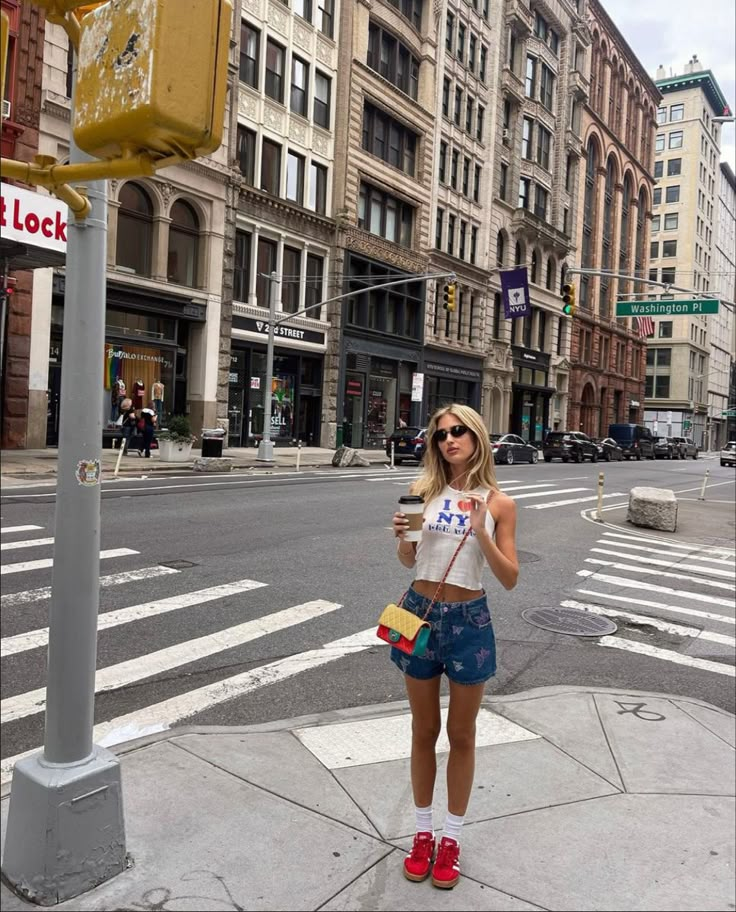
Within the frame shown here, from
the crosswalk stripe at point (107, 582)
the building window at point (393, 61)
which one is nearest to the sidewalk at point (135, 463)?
the crosswalk stripe at point (107, 582)

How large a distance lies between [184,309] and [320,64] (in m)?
14.6

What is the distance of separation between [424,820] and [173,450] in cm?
2064

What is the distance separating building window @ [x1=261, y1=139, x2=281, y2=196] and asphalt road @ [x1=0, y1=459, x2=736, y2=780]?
21.6 meters

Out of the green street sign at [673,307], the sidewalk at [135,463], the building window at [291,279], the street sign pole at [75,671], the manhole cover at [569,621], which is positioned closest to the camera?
the street sign pole at [75,671]

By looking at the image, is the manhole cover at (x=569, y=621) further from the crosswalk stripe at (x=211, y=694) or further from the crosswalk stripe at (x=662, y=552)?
the crosswalk stripe at (x=662, y=552)

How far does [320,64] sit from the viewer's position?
112 feet

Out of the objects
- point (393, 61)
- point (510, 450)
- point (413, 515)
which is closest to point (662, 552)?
point (413, 515)

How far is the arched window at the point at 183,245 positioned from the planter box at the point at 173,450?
26.2ft

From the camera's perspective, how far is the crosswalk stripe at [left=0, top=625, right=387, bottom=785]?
4828 millimetres

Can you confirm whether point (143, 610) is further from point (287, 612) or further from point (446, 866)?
point (446, 866)

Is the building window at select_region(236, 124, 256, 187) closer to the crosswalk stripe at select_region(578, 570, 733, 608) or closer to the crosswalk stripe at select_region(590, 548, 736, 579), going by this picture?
the crosswalk stripe at select_region(590, 548, 736, 579)

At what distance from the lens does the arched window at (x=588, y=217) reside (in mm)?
62250

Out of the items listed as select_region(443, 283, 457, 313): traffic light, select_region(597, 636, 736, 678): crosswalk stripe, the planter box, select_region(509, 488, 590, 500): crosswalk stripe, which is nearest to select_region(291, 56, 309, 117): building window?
select_region(443, 283, 457, 313): traffic light

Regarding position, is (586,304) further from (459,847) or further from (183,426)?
(459,847)
